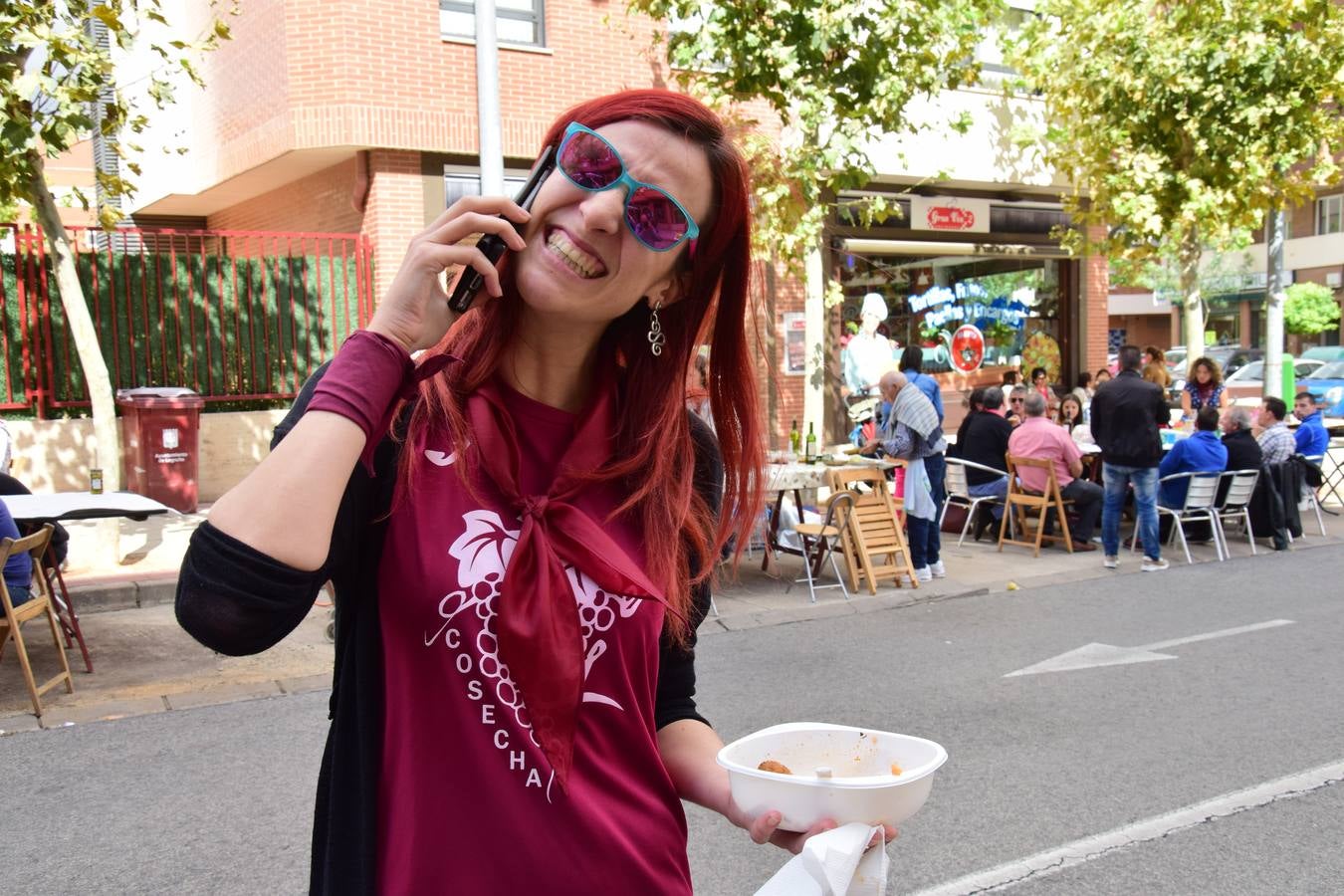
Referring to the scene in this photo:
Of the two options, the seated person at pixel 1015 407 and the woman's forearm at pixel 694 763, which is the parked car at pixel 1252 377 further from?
the woman's forearm at pixel 694 763

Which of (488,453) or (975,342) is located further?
(975,342)

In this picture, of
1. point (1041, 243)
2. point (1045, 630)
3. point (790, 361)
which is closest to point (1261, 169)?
point (1041, 243)

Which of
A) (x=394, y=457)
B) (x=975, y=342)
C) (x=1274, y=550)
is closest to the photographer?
(x=394, y=457)

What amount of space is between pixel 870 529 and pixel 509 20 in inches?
331

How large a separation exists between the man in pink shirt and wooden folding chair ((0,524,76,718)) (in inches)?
341

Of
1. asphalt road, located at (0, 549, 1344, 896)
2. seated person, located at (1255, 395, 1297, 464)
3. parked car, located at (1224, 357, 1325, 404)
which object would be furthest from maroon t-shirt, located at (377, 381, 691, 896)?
parked car, located at (1224, 357, 1325, 404)

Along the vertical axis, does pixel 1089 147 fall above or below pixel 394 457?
above

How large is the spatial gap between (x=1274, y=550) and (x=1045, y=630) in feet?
16.5

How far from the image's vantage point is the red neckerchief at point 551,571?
140cm

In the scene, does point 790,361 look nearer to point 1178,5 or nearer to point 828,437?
point 828,437

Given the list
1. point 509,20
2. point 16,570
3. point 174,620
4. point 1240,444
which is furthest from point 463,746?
point 509,20

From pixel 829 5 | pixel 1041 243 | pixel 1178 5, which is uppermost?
pixel 1178 5

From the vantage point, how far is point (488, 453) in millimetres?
1501

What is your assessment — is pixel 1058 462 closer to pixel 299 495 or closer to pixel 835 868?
pixel 835 868
